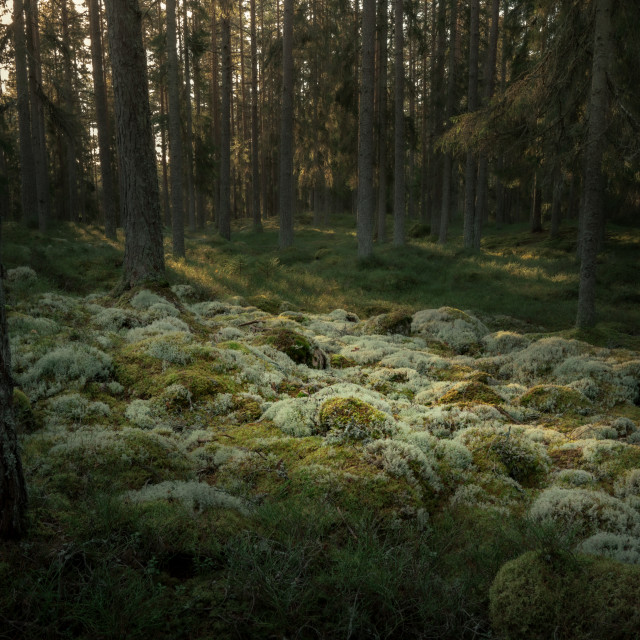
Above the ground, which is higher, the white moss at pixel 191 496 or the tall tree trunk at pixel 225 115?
the tall tree trunk at pixel 225 115

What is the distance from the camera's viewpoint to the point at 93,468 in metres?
3.55

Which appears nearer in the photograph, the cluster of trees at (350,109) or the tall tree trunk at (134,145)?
the tall tree trunk at (134,145)

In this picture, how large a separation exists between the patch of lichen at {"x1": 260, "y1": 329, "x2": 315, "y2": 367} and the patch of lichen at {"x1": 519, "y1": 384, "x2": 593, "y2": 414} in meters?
3.29

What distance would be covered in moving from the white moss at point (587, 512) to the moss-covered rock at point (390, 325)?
6680 mm

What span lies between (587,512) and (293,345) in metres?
4.96

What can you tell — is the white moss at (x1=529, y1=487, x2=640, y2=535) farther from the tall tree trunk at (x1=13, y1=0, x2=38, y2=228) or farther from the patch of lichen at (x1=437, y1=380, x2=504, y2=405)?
the tall tree trunk at (x1=13, y1=0, x2=38, y2=228)

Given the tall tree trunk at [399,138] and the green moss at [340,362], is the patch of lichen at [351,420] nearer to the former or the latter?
the green moss at [340,362]

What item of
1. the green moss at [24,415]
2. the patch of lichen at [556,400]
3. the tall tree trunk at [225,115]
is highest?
the tall tree trunk at [225,115]

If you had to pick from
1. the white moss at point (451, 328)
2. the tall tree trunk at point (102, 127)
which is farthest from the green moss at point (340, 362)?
the tall tree trunk at point (102, 127)

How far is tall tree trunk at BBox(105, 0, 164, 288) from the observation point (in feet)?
30.1

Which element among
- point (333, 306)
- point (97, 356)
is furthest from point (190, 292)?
point (97, 356)

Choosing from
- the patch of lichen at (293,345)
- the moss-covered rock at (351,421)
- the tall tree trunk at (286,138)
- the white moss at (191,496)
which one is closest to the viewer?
the white moss at (191,496)

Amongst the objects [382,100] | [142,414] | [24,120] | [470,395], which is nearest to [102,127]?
[24,120]

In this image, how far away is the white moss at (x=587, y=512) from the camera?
3371 mm
